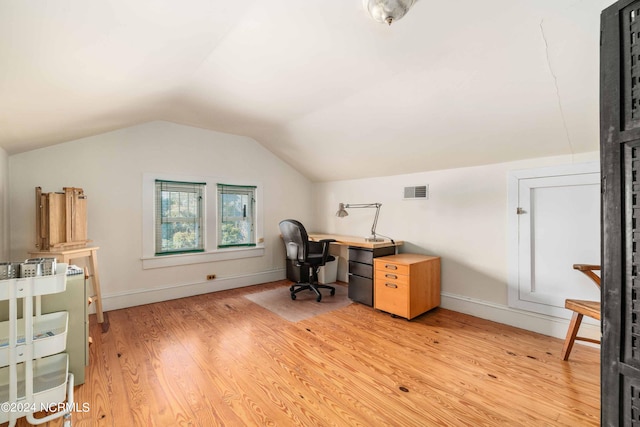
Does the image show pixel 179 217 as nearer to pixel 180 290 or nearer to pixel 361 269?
pixel 180 290

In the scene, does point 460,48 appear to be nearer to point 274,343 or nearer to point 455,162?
point 455,162

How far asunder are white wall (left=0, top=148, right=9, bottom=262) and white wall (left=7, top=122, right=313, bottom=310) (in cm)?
8

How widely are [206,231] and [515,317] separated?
3777 mm

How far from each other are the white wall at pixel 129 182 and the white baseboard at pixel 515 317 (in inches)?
109

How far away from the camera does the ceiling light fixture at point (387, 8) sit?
1425 mm

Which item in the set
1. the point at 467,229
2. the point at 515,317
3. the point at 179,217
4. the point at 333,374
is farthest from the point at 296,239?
the point at 515,317

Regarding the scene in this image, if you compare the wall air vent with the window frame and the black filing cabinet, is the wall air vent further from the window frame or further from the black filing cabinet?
the window frame

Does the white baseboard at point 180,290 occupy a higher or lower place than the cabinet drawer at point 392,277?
lower

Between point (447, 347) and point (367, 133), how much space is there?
2.24 meters

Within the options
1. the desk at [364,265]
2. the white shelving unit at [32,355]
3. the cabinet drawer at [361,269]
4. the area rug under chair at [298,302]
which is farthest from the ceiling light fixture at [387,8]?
the area rug under chair at [298,302]

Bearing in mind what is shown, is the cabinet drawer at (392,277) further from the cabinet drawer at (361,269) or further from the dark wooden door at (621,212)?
the dark wooden door at (621,212)

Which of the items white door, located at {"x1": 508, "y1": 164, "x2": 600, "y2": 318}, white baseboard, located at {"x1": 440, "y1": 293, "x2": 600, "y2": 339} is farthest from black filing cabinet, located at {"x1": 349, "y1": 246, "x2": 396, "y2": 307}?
white door, located at {"x1": 508, "y1": 164, "x2": 600, "y2": 318}

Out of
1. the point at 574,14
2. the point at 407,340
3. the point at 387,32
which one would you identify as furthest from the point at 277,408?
the point at 574,14

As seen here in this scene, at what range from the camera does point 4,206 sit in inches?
104
